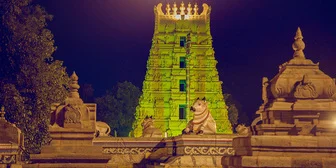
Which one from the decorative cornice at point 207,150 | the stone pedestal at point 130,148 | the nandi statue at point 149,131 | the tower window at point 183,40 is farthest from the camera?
the tower window at point 183,40

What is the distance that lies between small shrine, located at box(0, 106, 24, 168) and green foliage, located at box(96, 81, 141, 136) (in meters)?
65.5

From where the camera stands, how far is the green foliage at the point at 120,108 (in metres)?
88.6

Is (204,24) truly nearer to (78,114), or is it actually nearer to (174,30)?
(174,30)

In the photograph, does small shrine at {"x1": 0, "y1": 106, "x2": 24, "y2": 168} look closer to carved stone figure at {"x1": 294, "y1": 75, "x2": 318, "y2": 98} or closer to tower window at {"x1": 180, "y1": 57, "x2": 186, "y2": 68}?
carved stone figure at {"x1": 294, "y1": 75, "x2": 318, "y2": 98}

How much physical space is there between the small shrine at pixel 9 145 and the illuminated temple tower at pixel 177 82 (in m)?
52.5

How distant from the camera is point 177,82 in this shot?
76.4m

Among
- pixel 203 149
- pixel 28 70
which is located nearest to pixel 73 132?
pixel 203 149

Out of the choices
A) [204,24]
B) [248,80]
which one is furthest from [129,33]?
[204,24]

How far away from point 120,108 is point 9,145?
68.7m

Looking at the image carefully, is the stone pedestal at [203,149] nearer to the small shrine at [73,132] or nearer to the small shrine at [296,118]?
the small shrine at [73,132]

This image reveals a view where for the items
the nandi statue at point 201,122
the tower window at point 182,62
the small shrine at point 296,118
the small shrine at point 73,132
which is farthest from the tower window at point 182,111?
the small shrine at point 296,118

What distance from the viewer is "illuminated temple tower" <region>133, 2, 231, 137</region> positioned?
75.5 metres

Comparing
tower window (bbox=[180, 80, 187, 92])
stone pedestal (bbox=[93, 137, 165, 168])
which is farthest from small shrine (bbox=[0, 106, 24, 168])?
tower window (bbox=[180, 80, 187, 92])

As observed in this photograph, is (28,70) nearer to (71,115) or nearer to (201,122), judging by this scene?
(201,122)
